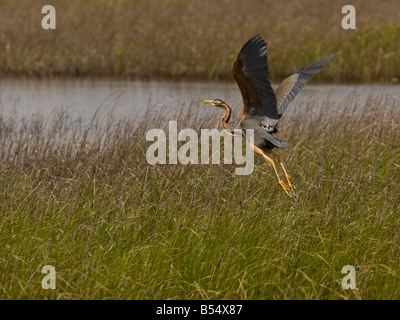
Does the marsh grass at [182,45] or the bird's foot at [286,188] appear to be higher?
the marsh grass at [182,45]

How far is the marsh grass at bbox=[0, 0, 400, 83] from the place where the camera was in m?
16.5

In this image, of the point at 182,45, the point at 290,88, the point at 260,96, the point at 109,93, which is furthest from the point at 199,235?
the point at 182,45

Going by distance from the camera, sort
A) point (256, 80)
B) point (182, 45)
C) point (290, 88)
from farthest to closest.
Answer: point (182, 45), point (290, 88), point (256, 80)

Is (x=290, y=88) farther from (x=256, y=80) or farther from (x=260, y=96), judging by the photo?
(x=256, y=80)

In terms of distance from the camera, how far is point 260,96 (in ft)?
16.8

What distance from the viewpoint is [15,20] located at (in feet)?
63.2

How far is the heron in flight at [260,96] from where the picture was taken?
16.0 feet

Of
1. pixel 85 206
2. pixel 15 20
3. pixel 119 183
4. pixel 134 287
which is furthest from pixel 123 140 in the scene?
pixel 15 20

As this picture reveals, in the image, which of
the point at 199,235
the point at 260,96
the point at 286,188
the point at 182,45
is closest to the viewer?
the point at 199,235

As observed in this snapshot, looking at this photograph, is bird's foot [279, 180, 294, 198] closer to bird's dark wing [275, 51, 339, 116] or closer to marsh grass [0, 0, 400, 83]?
bird's dark wing [275, 51, 339, 116]

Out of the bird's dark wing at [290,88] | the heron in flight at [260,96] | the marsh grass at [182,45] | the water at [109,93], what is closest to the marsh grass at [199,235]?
the heron in flight at [260,96]

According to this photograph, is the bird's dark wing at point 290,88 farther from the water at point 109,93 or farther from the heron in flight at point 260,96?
the water at point 109,93

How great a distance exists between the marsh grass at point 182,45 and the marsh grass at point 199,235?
33.2 ft

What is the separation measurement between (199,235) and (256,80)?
1.21 meters
